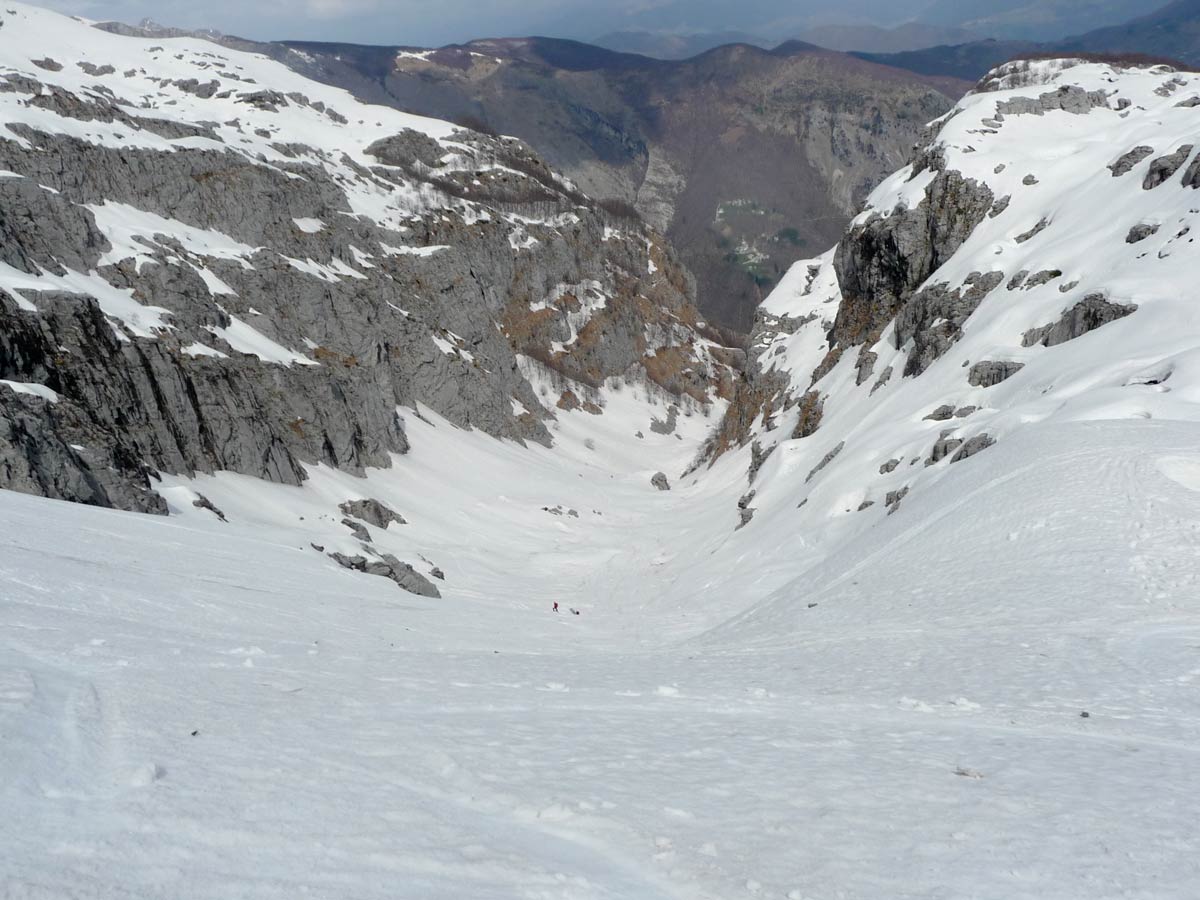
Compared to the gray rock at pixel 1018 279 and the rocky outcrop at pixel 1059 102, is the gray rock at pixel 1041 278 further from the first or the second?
the rocky outcrop at pixel 1059 102

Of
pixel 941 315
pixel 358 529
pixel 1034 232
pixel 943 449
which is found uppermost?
pixel 1034 232

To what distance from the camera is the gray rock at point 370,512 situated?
2511 inches

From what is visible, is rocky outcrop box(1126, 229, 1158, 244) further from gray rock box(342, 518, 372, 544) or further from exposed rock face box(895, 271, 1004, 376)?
gray rock box(342, 518, 372, 544)

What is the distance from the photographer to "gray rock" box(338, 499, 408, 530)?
63.8 metres

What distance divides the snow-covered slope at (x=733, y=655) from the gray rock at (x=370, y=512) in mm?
286

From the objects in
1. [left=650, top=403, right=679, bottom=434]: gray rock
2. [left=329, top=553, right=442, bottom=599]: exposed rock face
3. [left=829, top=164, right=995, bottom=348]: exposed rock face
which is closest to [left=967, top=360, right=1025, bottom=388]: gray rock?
[left=829, top=164, right=995, bottom=348]: exposed rock face

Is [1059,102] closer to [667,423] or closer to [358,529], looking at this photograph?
[358,529]

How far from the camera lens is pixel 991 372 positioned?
46250 mm

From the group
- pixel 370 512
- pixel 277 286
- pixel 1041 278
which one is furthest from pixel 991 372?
pixel 277 286

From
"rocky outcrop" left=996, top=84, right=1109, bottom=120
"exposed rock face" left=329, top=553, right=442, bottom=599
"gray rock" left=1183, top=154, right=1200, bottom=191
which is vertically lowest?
"exposed rock face" left=329, top=553, right=442, bottom=599

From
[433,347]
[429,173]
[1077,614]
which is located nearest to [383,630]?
[1077,614]

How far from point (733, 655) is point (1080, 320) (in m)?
35.0

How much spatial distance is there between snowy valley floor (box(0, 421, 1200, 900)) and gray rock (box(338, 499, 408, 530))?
1388 inches

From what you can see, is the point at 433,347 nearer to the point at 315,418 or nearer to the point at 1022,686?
the point at 315,418
